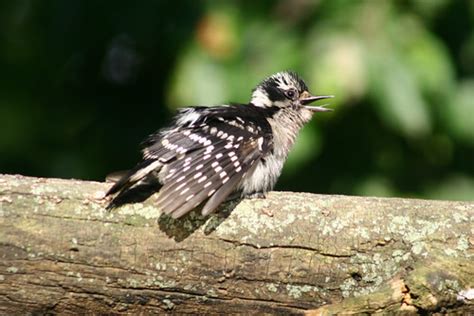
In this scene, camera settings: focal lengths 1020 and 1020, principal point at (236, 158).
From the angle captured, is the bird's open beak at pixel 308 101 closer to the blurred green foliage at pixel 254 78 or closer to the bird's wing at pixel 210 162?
the blurred green foliage at pixel 254 78

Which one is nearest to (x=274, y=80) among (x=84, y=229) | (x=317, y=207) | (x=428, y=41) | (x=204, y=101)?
(x=204, y=101)

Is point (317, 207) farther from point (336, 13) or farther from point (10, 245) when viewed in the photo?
point (336, 13)

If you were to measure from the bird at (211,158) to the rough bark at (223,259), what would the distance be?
0.11 m

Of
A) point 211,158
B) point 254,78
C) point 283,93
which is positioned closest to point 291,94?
point 283,93

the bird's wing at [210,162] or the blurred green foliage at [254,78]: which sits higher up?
the blurred green foliage at [254,78]

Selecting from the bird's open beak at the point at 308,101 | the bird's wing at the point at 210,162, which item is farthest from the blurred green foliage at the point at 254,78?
the bird's wing at the point at 210,162

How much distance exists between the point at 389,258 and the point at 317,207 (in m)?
0.40

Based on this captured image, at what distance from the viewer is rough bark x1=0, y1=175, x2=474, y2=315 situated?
13.2ft

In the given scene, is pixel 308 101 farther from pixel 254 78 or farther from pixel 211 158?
pixel 211 158

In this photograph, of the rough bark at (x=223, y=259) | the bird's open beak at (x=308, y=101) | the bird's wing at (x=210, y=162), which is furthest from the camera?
the bird's open beak at (x=308, y=101)

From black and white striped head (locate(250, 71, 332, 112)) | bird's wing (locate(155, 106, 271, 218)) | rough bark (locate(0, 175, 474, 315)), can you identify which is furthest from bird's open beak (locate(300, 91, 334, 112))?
rough bark (locate(0, 175, 474, 315))

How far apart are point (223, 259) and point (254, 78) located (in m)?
1.88

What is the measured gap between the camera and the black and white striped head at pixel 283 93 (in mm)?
5645

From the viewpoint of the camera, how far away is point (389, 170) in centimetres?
671
